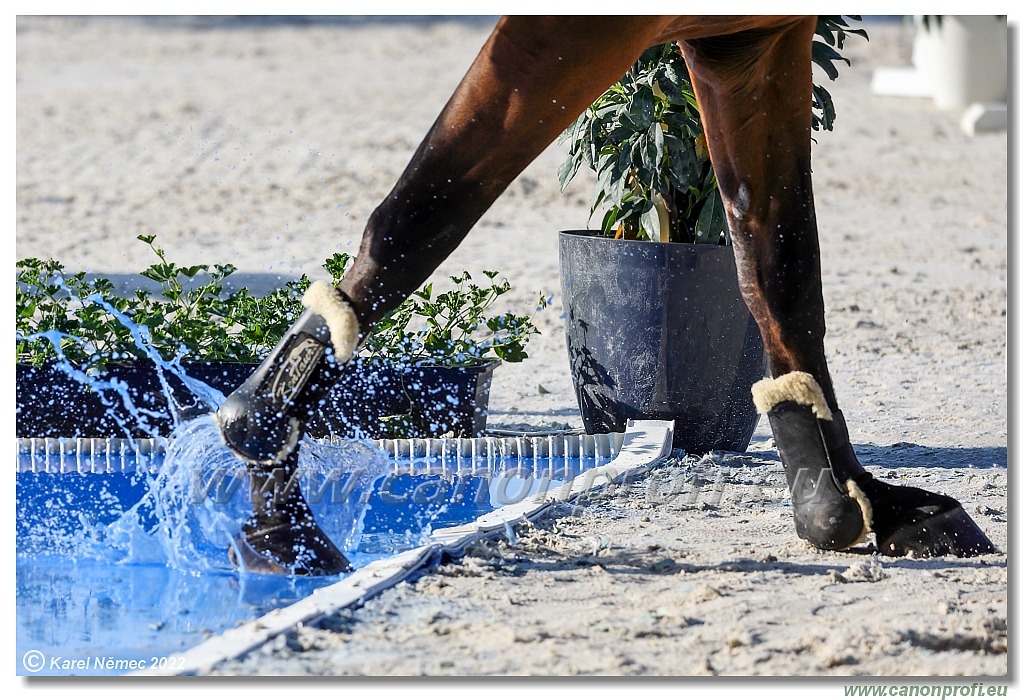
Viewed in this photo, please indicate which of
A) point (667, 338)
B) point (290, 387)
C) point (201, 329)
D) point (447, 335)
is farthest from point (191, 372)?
point (290, 387)

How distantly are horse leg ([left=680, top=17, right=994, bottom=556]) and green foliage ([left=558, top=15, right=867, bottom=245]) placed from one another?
2.70ft

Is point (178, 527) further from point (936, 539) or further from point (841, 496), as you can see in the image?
point (936, 539)

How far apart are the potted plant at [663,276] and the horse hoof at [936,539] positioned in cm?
96

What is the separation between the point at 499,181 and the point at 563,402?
6.72ft

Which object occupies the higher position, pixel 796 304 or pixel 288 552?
pixel 796 304

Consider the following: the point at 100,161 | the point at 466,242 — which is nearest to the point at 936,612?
the point at 466,242

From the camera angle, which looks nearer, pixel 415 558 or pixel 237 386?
pixel 415 558

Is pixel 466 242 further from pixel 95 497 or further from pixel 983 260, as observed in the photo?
pixel 95 497

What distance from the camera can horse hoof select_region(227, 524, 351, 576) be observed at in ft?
8.17

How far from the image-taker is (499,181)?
93.1 inches

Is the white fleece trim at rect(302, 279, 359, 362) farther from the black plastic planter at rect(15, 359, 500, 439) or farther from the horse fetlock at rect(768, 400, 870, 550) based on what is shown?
the black plastic planter at rect(15, 359, 500, 439)

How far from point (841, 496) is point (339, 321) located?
110 cm

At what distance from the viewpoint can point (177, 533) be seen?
287 centimetres

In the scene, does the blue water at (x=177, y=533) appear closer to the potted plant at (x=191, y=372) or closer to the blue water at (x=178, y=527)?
the blue water at (x=178, y=527)
